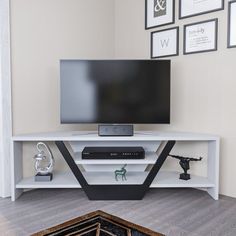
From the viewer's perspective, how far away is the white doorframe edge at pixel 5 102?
2252mm

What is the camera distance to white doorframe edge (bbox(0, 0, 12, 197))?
7.39 ft

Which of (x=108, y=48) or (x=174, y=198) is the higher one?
(x=108, y=48)

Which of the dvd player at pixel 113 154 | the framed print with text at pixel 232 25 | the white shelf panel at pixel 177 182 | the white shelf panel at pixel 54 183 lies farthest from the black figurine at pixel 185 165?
the framed print with text at pixel 232 25

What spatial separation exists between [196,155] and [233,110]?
0.58 m

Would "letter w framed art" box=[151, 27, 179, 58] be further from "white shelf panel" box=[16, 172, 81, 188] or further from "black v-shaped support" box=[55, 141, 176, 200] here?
"white shelf panel" box=[16, 172, 81, 188]

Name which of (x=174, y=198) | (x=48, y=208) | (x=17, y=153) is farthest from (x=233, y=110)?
(x=17, y=153)

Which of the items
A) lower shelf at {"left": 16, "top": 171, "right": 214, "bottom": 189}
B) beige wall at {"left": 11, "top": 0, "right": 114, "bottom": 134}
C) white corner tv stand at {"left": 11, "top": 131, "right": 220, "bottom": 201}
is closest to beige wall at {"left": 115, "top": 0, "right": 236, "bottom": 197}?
white corner tv stand at {"left": 11, "top": 131, "right": 220, "bottom": 201}

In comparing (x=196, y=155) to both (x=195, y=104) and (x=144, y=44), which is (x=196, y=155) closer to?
(x=195, y=104)

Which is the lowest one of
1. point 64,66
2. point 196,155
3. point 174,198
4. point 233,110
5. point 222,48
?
point 174,198

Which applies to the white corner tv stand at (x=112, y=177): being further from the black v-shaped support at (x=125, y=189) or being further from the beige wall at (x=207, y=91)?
the beige wall at (x=207, y=91)

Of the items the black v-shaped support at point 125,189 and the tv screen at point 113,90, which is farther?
the tv screen at point 113,90

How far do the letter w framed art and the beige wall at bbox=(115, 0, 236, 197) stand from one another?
6cm

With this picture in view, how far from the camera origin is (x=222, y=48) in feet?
7.62

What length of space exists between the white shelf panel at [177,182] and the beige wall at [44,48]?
1.05 metres
